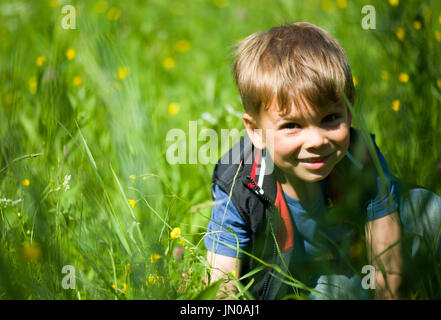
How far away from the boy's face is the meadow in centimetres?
10

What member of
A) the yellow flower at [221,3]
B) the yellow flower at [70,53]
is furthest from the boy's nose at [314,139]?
the yellow flower at [221,3]

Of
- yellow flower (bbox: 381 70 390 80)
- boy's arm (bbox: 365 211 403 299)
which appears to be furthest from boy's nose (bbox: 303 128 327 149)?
yellow flower (bbox: 381 70 390 80)

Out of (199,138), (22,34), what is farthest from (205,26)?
(199,138)

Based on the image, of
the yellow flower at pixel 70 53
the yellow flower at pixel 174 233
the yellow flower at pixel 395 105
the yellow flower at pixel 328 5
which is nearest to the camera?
the yellow flower at pixel 174 233

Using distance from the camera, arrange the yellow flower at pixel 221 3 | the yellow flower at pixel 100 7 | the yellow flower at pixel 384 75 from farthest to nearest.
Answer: the yellow flower at pixel 221 3, the yellow flower at pixel 100 7, the yellow flower at pixel 384 75

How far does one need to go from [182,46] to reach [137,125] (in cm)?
189

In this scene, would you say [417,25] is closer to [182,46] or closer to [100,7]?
[182,46]

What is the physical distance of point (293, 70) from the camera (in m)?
1.20

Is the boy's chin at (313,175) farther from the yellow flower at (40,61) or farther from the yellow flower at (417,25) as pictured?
the yellow flower at (40,61)

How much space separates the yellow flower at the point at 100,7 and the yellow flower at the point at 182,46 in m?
0.57

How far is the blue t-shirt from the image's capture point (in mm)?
1290

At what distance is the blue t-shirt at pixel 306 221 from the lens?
1.29 metres
